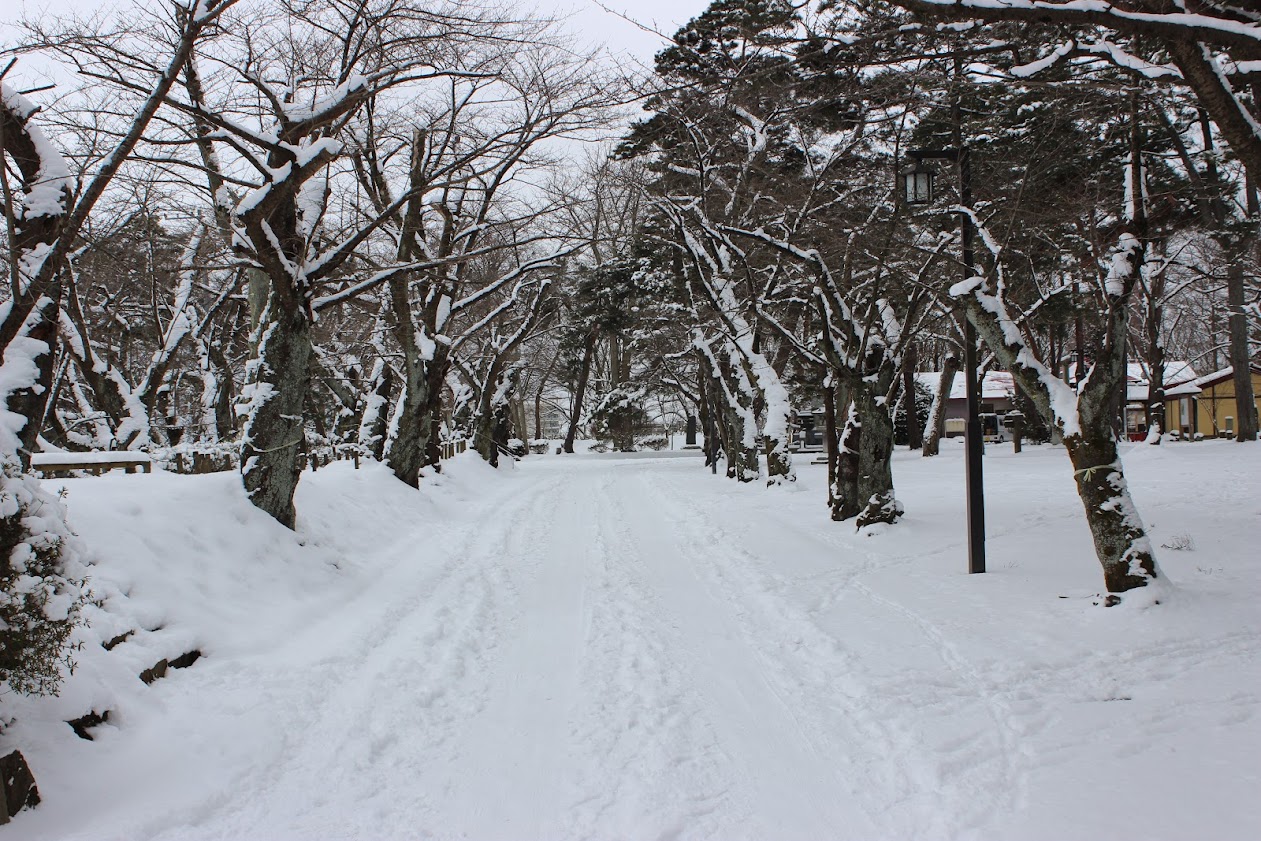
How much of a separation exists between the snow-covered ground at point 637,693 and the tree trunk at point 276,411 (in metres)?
0.43

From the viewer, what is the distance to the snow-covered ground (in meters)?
3.63

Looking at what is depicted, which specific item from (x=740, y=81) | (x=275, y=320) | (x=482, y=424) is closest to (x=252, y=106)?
(x=275, y=320)

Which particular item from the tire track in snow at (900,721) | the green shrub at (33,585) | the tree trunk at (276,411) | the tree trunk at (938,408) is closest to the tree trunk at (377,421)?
the tree trunk at (276,411)

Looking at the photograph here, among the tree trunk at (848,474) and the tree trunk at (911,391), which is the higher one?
the tree trunk at (911,391)

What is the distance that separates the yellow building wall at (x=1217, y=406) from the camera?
37.6 metres

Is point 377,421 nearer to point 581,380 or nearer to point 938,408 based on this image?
point 581,380

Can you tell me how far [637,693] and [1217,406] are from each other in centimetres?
4497

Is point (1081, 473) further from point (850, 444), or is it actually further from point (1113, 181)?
point (1113, 181)

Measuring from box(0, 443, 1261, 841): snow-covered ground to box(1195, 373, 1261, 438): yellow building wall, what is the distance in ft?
113

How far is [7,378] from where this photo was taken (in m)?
6.21

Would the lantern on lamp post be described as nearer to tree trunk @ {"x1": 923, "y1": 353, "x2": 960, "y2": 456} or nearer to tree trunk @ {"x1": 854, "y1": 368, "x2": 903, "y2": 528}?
tree trunk @ {"x1": 854, "y1": 368, "x2": 903, "y2": 528}

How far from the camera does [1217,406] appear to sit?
39.3m

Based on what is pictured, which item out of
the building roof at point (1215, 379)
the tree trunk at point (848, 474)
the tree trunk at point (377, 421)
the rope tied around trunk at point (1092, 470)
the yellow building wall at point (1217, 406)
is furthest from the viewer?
the yellow building wall at point (1217, 406)

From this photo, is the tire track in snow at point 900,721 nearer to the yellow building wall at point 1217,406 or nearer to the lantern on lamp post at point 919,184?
the lantern on lamp post at point 919,184
